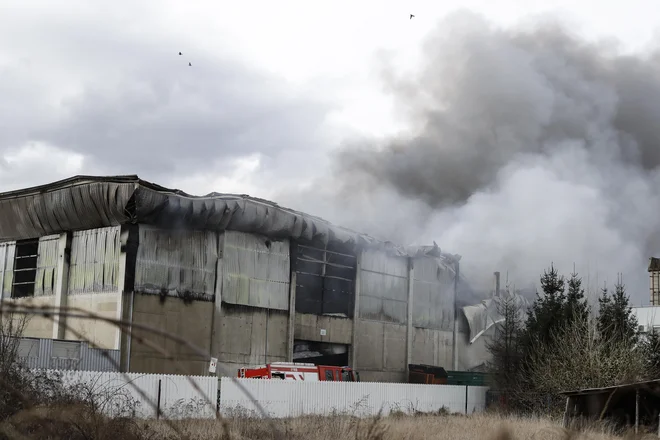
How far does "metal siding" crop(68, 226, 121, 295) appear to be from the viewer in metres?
31.7

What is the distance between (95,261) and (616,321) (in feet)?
73.9

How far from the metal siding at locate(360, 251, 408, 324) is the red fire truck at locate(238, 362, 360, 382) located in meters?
7.81

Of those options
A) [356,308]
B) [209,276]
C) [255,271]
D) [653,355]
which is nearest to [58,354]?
[209,276]

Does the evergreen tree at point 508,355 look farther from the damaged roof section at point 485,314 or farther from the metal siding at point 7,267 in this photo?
the metal siding at point 7,267

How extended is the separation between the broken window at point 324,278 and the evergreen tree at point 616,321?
1197 cm

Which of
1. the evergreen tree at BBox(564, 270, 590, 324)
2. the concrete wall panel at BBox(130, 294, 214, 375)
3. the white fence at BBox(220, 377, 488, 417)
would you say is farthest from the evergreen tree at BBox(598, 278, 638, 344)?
the concrete wall panel at BBox(130, 294, 214, 375)

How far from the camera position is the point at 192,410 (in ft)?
74.4

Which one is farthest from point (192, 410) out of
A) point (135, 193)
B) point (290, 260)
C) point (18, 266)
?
point (18, 266)

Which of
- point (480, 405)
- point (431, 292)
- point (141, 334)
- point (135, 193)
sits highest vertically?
point (135, 193)

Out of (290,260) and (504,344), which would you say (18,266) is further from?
(504,344)

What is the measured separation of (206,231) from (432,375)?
14341mm

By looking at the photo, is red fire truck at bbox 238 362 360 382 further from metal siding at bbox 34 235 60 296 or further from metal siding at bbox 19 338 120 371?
metal siding at bbox 34 235 60 296

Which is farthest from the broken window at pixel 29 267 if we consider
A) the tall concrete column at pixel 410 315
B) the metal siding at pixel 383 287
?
the tall concrete column at pixel 410 315

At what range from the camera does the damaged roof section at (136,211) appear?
104ft
